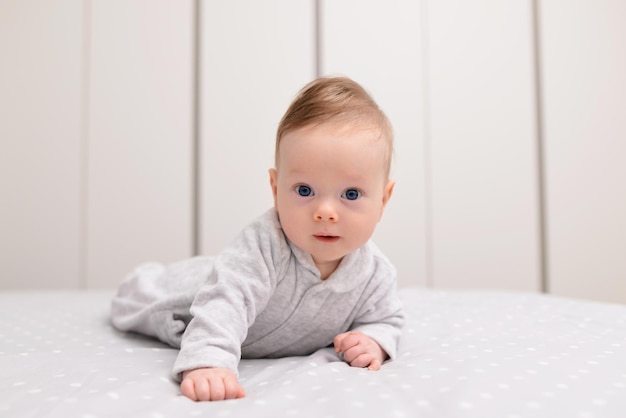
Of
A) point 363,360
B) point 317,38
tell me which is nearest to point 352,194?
Answer: point 363,360

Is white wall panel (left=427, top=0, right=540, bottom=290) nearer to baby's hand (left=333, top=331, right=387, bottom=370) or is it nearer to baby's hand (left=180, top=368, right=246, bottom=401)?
baby's hand (left=333, top=331, right=387, bottom=370)

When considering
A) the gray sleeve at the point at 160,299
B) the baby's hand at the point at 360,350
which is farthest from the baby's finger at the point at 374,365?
the gray sleeve at the point at 160,299

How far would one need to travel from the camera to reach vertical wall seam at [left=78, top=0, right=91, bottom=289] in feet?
8.28

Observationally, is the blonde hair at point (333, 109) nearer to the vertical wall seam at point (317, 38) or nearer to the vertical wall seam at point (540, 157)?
the vertical wall seam at point (317, 38)

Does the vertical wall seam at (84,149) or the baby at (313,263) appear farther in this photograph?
the vertical wall seam at (84,149)

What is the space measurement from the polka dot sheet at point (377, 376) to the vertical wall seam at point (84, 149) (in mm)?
1361

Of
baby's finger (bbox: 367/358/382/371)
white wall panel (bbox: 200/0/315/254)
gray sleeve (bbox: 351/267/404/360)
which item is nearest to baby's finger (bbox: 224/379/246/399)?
baby's finger (bbox: 367/358/382/371)

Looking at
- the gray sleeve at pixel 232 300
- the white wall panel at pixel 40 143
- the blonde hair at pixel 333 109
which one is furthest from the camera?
the white wall panel at pixel 40 143

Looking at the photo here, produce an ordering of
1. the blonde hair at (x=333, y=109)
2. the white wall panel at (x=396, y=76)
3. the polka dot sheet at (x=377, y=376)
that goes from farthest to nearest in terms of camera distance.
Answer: the white wall panel at (x=396, y=76) → the blonde hair at (x=333, y=109) → the polka dot sheet at (x=377, y=376)

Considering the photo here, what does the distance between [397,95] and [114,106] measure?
1266 mm

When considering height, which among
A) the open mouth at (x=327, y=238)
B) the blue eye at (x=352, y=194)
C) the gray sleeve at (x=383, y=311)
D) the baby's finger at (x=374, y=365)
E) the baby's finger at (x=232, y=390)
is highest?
the blue eye at (x=352, y=194)

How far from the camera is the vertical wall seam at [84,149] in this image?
2523mm

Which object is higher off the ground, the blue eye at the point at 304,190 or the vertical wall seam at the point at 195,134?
the vertical wall seam at the point at 195,134

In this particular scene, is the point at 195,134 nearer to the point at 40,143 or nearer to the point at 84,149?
the point at 84,149
